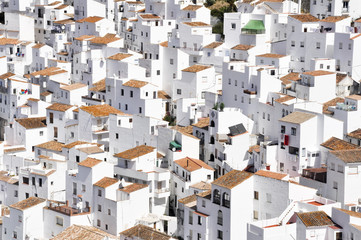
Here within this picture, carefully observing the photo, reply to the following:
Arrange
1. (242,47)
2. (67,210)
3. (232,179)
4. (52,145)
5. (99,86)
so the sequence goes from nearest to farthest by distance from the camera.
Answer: (232,179)
(67,210)
(52,145)
(99,86)
(242,47)

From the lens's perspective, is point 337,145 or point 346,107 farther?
point 346,107

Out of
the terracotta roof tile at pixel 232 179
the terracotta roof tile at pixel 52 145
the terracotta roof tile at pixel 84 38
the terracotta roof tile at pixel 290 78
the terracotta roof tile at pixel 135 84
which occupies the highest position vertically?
the terracotta roof tile at pixel 84 38

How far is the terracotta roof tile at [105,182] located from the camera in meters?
50.7

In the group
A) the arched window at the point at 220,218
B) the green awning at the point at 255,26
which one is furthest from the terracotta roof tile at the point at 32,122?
the arched window at the point at 220,218

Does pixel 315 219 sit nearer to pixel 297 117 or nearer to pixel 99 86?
pixel 297 117

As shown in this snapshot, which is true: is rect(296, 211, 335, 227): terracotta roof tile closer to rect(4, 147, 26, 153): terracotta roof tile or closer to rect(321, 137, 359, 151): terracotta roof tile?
rect(321, 137, 359, 151): terracotta roof tile

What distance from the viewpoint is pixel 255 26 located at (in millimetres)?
66750

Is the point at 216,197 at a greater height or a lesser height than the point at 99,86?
lesser

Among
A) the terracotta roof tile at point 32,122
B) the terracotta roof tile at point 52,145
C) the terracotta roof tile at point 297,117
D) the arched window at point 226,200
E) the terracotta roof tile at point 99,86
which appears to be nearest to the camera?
the arched window at point 226,200

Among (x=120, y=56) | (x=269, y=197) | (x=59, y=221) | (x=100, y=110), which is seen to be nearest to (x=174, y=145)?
(x=100, y=110)

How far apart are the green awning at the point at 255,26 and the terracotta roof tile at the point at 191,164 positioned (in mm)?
16295

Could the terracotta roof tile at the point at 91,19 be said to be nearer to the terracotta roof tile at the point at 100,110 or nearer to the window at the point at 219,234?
the terracotta roof tile at the point at 100,110

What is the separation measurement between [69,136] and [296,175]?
18.0 m

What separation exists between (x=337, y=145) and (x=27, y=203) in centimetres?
1804
